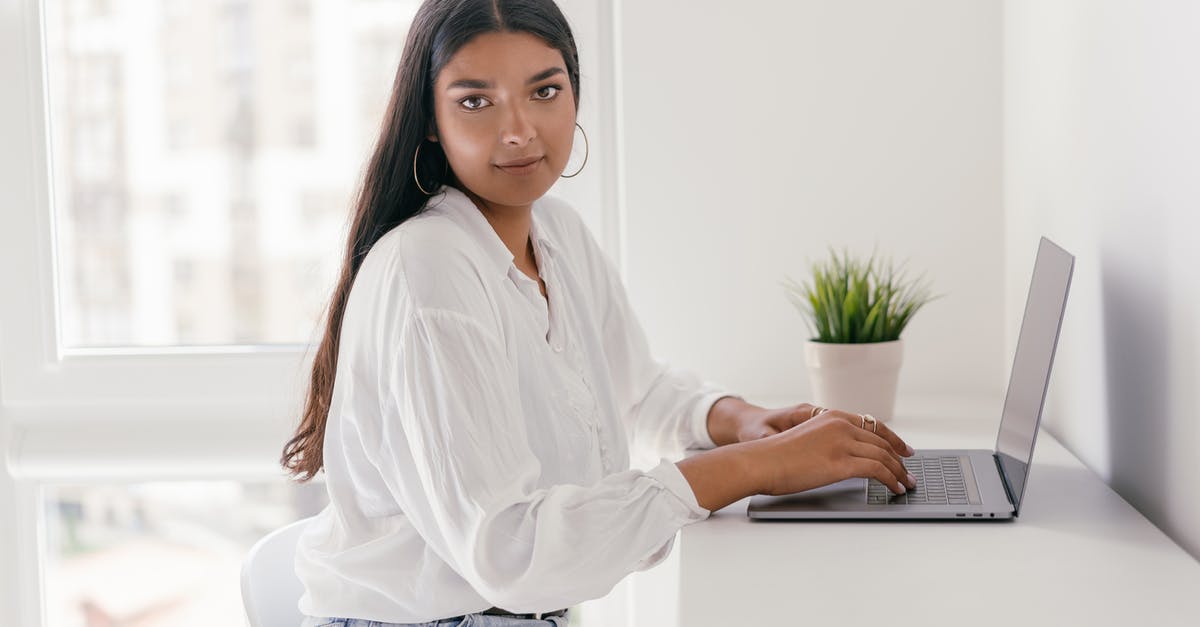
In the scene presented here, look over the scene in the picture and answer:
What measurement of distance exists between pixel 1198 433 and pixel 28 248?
6.16 ft

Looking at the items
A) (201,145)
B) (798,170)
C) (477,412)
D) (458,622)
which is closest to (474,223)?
(477,412)

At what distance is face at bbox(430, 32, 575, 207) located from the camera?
1179mm

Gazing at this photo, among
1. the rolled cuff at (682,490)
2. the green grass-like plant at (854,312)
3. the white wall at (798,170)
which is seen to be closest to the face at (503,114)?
the rolled cuff at (682,490)

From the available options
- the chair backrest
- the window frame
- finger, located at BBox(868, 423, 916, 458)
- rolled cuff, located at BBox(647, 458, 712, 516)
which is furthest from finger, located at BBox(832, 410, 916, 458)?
the window frame

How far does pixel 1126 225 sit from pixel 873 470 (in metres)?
0.38

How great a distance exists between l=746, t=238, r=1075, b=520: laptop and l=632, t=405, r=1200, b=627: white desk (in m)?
0.02

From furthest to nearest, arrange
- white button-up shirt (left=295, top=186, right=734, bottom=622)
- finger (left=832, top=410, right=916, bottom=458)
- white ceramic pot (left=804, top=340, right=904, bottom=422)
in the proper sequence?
white ceramic pot (left=804, top=340, right=904, bottom=422), finger (left=832, top=410, right=916, bottom=458), white button-up shirt (left=295, top=186, right=734, bottom=622)

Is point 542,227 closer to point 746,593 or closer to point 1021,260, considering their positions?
point 746,593

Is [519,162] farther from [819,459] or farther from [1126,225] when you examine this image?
[1126,225]

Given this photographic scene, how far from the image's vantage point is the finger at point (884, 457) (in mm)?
1183

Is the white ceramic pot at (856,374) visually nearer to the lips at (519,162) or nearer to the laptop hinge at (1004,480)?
the laptop hinge at (1004,480)

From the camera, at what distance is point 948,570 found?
1.01 m

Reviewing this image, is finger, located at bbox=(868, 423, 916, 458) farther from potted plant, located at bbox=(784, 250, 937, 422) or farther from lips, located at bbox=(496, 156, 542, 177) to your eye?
lips, located at bbox=(496, 156, 542, 177)

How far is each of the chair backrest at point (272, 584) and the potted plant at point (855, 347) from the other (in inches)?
28.9
